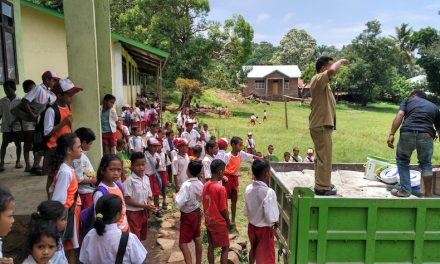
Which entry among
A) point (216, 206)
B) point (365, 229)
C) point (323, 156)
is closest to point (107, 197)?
point (216, 206)

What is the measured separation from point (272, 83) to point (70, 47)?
42989 millimetres

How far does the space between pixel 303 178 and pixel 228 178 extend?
1.67 metres

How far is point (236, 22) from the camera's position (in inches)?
1107

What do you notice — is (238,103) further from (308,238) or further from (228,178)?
(308,238)

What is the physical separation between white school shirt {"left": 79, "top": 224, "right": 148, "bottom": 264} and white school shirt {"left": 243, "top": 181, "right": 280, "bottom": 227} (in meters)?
1.52

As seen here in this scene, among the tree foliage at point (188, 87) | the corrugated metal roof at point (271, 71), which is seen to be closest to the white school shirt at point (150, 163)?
the tree foliage at point (188, 87)

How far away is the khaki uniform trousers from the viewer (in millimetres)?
3891

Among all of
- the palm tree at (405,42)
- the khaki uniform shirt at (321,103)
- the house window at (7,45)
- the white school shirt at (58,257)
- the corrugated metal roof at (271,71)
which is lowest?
the white school shirt at (58,257)

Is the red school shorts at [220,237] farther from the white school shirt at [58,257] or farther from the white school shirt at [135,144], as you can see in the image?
the white school shirt at [135,144]

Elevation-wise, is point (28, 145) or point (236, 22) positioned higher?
point (236, 22)

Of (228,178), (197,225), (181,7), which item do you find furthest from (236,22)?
(197,225)

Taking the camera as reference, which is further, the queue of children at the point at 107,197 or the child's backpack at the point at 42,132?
the child's backpack at the point at 42,132

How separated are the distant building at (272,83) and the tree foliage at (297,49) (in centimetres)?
2045

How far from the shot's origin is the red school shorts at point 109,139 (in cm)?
614
